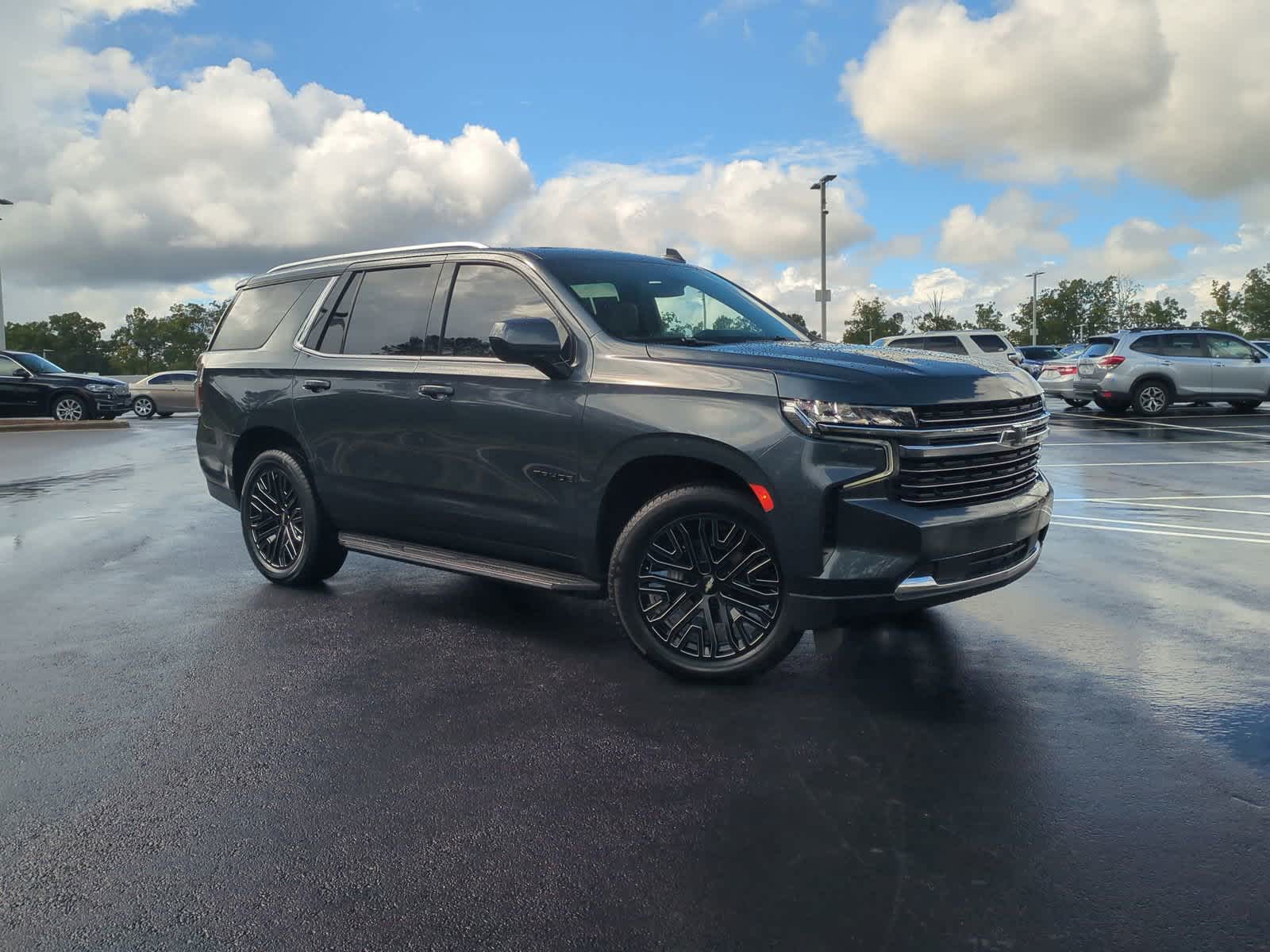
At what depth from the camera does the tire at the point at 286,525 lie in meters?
6.44

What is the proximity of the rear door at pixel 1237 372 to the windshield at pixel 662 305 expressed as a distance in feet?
64.0

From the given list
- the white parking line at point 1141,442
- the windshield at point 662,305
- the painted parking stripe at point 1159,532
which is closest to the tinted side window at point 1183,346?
the white parking line at point 1141,442

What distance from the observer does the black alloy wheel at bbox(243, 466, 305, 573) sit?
666 cm

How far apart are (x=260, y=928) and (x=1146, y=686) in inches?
144

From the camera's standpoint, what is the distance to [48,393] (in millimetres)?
25047

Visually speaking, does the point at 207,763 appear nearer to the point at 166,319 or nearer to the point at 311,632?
the point at 311,632

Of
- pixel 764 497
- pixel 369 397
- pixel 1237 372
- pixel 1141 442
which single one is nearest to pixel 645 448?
pixel 764 497

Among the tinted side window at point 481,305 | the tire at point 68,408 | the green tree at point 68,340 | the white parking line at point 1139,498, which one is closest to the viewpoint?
the tinted side window at point 481,305

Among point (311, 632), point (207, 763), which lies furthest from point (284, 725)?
point (311, 632)

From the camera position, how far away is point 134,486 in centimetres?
1264

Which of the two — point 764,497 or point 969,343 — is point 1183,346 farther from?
point 764,497

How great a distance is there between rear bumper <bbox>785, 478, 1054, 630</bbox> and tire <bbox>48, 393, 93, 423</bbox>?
25233 mm

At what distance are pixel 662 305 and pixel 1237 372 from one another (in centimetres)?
2064

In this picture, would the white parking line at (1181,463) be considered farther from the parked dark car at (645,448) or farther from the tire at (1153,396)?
the tire at (1153,396)
